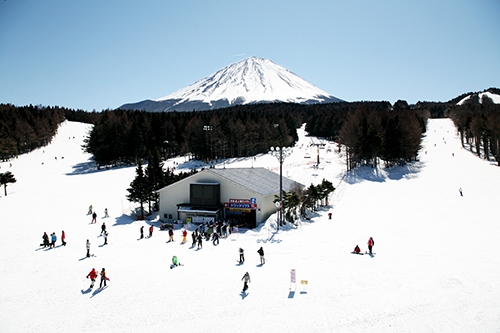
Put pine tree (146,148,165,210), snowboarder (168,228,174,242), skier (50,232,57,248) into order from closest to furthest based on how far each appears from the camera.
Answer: skier (50,232,57,248), snowboarder (168,228,174,242), pine tree (146,148,165,210)

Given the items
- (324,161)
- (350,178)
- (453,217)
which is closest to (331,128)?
(324,161)

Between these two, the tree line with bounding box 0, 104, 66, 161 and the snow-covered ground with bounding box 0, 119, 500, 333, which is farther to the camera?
the tree line with bounding box 0, 104, 66, 161

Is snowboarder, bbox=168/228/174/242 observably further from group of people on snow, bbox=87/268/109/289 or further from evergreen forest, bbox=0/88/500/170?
evergreen forest, bbox=0/88/500/170

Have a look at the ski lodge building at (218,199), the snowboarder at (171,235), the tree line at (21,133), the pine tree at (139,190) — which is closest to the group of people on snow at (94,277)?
the snowboarder at (171,235)

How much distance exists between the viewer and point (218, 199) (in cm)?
2953

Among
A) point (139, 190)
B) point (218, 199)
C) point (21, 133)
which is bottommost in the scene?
point (218, 199)

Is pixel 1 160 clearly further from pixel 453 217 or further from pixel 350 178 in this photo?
pixel 453 217

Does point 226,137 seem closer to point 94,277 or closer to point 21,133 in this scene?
point 21,133

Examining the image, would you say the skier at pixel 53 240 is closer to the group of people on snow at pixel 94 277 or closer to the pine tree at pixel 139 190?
the group of people on snow at pixel 94 277

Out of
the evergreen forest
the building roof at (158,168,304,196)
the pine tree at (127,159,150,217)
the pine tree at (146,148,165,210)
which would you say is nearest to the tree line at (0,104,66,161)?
the evergreen forest

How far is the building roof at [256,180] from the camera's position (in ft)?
96.7

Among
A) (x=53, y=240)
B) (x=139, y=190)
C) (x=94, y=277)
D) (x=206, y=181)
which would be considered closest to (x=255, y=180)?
(x=206, y=181)

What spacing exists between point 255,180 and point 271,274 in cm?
1588

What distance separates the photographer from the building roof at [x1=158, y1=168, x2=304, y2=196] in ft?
96.7
